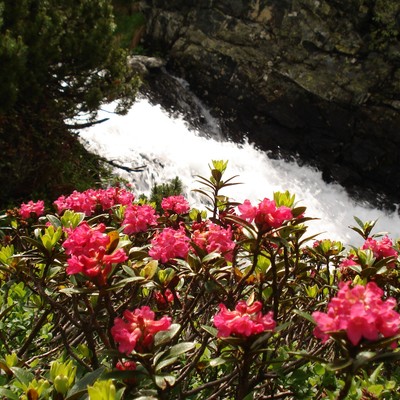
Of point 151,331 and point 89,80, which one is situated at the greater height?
point 151,331

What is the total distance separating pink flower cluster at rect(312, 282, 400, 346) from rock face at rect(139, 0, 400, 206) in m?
10.2

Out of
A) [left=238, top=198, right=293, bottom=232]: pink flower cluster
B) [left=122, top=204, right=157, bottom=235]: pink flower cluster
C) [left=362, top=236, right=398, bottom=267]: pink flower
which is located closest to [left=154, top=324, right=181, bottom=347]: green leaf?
[left=238, top=198, right=293, bottom=232]: pink flower cluster

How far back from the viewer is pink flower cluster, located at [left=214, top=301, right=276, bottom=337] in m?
0.88

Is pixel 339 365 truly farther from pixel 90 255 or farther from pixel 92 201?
pixel 92 201

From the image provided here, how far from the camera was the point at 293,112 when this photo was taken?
36.7ft

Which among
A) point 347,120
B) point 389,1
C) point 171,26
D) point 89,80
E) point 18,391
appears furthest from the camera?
point 171,26

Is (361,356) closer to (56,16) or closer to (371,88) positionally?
(56,16)

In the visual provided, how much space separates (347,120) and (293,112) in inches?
51.5

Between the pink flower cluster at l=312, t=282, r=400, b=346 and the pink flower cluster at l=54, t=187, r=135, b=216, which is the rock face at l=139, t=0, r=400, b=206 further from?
the pink flower cluster at l=312, t=282, r=400, b=346

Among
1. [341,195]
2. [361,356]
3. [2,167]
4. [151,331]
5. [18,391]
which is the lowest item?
[341,195]

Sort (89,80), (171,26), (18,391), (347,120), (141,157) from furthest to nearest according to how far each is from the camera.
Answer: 1. (171,26)
2. (347,120)
3. (141,157)
4. (89,80)
5. (18,391)

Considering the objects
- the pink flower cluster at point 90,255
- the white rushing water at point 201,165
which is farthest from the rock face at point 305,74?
the pink flower cluster at point 90,255

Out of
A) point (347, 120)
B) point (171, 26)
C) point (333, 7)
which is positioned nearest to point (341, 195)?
point (347, 120)

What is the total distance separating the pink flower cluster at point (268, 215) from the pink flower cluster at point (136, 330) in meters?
0.40
